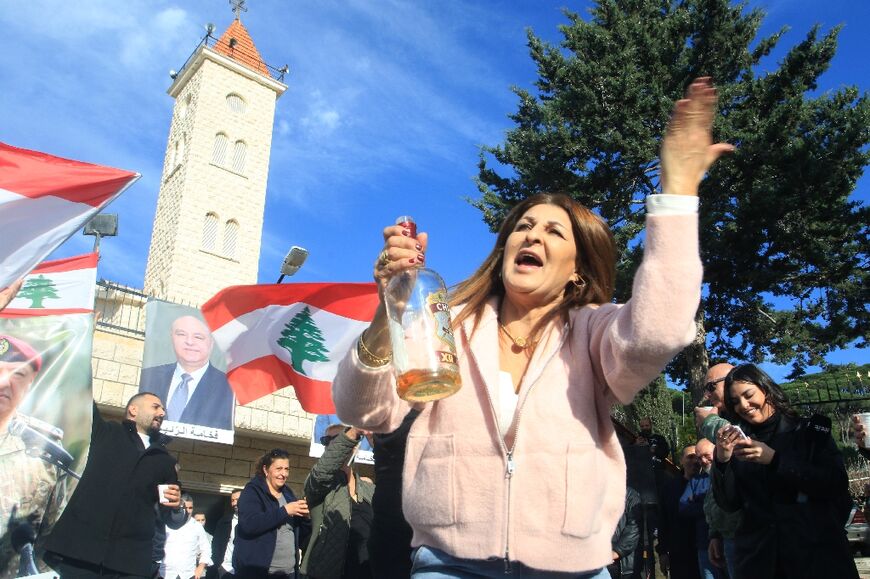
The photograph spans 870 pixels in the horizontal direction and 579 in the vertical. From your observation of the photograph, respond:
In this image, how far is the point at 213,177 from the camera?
3616cm

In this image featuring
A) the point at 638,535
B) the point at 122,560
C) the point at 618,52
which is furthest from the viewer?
the point at 618,52

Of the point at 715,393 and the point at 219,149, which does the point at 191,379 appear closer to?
the point at 715,393

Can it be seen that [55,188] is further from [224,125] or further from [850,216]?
[224,125]

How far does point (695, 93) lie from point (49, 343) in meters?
5.78

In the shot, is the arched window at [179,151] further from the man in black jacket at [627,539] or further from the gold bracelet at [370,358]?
the gold bracelet at [370,358]

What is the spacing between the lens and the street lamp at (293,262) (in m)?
11.5

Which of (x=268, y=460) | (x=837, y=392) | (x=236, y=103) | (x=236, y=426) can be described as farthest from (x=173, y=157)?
(x=837, y=392)

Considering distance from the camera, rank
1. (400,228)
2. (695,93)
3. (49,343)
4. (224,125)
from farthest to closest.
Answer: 1. (224,125)
2. (49,343)
3. (400,228)
4. (695,93)

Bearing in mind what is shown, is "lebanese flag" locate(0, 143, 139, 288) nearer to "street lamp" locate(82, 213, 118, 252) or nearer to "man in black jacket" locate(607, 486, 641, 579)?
"man in black jacket" locate(607, 486, 641, 579)

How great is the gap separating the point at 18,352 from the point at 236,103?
35.7m

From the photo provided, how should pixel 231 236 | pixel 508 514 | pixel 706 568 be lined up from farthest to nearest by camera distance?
1. pixel 231 236
2. pixel 706 568
3. pixel 508 514

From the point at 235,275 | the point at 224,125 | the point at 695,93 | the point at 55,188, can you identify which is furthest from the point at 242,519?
the point at 224,125

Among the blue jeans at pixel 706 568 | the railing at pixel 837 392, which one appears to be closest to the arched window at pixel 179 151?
the railing at pixel 837 392

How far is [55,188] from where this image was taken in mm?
5273
